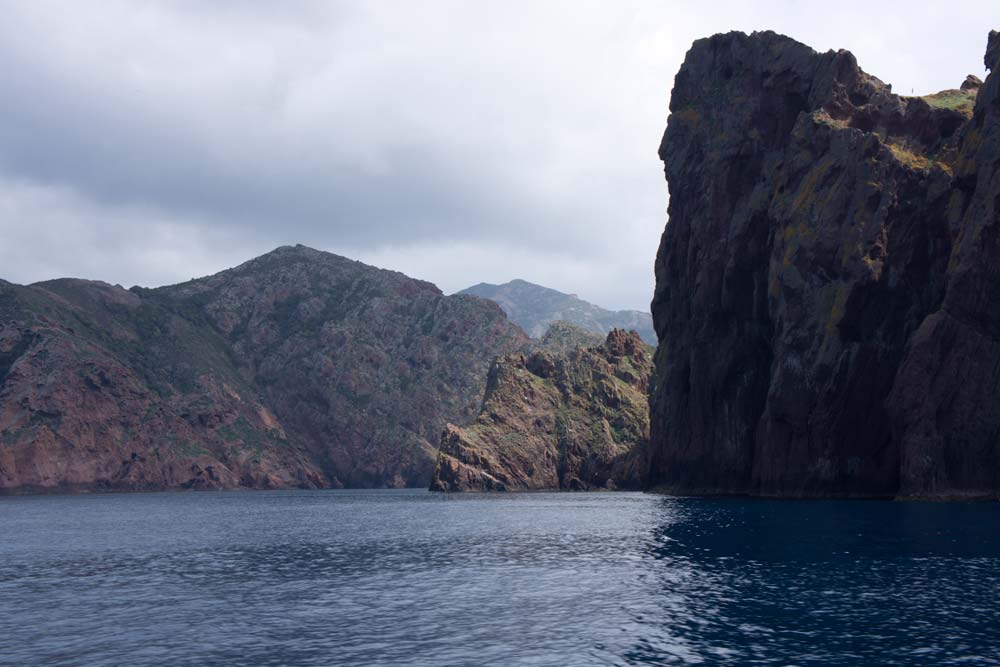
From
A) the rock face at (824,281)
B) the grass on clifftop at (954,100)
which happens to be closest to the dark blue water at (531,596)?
the rock face at (824,281)

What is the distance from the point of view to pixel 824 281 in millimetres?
114438

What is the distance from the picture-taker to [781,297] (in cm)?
11975

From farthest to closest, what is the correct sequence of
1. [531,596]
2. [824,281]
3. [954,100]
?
[954,100] → [824,281] → [531,596]

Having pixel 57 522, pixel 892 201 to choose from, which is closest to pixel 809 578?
pixel 892 201

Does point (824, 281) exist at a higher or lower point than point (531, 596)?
higher

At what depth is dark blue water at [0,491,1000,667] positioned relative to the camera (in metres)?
33.0

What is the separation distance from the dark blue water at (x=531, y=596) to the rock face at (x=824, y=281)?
20.2 m

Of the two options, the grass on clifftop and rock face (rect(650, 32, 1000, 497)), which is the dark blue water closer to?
rock face (rect(650, 32, 1000, 497))

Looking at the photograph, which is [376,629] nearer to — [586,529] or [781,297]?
[586,529]

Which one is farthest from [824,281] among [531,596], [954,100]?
[531,596]

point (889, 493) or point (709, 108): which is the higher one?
point (709, 108)

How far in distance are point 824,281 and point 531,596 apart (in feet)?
271

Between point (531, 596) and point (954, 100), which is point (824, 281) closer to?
point (954, 100)

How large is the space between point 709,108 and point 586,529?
89.3m
